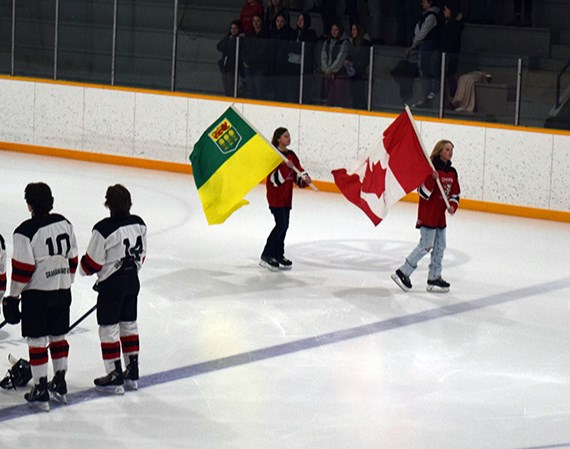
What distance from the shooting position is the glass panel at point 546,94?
14.7 meters

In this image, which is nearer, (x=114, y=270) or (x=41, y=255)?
(x=41, y=255)

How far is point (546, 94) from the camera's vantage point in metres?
14.9

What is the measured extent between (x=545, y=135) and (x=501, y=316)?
5.14 m

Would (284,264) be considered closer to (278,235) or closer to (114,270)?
(278,235)

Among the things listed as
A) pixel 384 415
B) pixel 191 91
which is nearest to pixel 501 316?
pixel 384 415

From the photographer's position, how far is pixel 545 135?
582 inches

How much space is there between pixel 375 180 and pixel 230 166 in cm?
132

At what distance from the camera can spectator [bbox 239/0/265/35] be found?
1764cm

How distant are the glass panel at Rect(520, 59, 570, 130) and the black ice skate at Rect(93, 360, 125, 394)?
8.55 metres

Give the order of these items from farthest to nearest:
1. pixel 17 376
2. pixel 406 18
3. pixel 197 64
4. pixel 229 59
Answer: pixel 406 18
pixel 197 64
pixel 229 59
pixel 17 376

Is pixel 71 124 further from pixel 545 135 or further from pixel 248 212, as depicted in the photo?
pixel 545 135

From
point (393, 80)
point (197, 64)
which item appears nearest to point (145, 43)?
point (197, 64)

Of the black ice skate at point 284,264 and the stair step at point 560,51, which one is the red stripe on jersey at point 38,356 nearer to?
the black ice skate at point 284,264

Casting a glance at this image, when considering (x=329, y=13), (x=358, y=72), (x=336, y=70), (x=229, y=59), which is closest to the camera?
(x=358, y=72)
